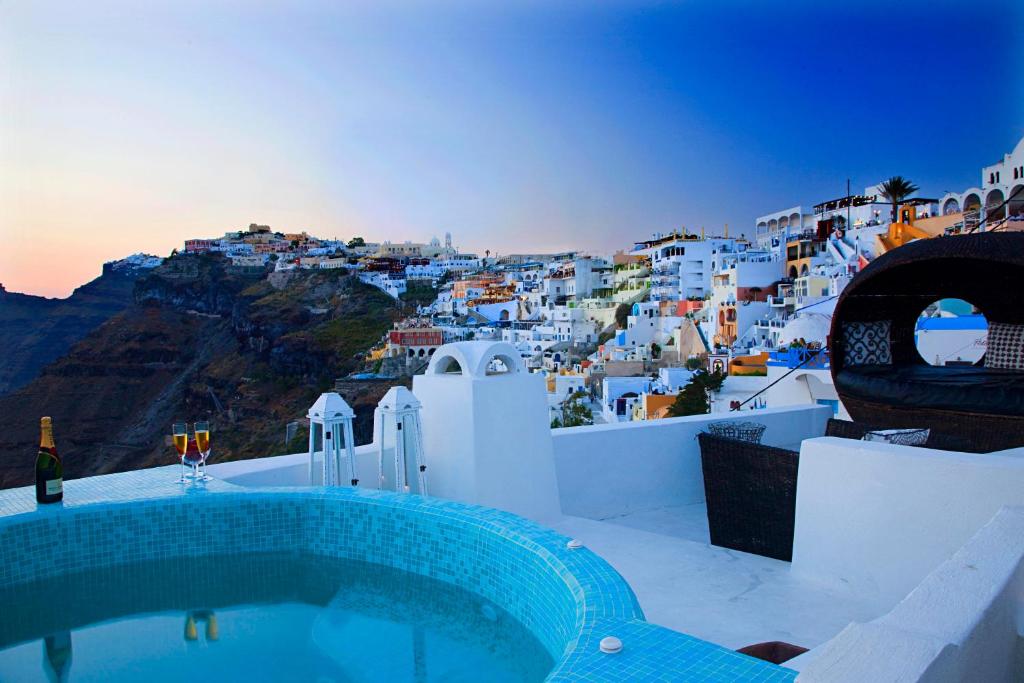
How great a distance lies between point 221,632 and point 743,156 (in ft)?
55.9

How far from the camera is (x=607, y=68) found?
449 inches

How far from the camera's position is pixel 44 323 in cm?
2562

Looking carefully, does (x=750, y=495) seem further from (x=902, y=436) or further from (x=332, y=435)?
(x=332, y=435)

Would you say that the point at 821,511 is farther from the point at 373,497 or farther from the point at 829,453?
the point at 373,497

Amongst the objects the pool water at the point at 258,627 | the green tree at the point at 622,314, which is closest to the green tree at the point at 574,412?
the green tree at the point at 622,314

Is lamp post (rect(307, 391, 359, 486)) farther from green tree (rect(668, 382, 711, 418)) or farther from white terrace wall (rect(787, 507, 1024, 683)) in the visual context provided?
green tree (rect(668, 382, 711, 418))

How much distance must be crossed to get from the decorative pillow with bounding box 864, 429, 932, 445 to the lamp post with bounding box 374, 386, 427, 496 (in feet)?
6.85

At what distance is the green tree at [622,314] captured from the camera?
3800cm

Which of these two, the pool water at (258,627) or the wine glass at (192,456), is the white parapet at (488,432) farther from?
the wine glass at (192,456)

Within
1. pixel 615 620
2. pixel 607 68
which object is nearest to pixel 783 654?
pixel 615 620

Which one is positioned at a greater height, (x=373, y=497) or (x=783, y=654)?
(x=373, y=497)

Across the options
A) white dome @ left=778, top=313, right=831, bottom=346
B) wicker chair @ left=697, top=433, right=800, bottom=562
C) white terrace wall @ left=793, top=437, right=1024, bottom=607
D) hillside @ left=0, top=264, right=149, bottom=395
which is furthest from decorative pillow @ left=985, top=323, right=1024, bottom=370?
hillside @ left=0, top=264, right=149, bottom=395

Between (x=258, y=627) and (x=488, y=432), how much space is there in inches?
56.1

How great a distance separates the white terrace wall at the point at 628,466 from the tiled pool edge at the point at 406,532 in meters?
1.36
